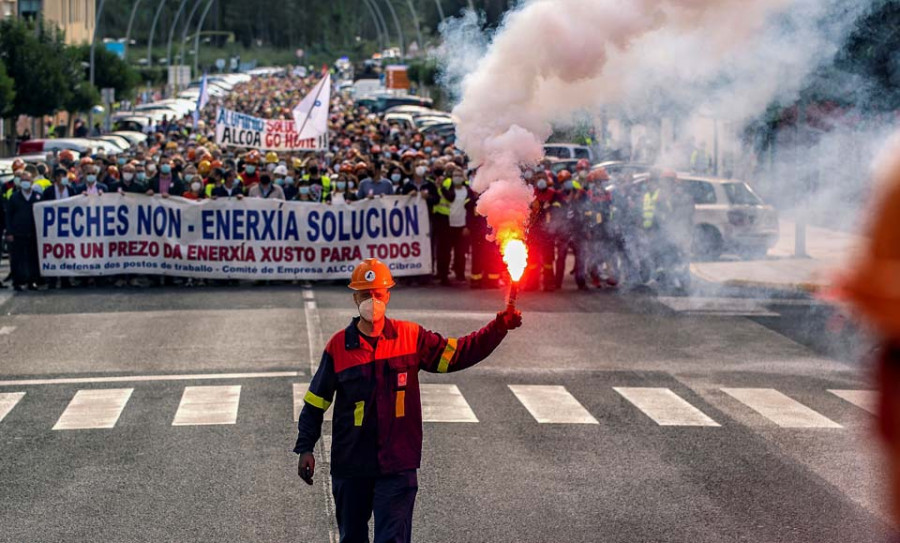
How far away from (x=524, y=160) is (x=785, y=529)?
11.5ft

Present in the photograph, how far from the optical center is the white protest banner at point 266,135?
3191 centimetres

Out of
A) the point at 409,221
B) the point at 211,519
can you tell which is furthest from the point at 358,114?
the point at 211,519

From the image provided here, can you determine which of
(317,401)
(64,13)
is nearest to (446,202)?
(317,401)

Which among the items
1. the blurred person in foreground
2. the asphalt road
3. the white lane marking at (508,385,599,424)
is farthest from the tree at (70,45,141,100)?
the blurred person in foreground

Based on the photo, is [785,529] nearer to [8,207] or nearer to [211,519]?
[211,519]

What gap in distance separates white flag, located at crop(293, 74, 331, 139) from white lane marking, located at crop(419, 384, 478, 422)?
59.5ft

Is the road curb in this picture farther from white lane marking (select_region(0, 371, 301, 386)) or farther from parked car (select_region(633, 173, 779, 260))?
white lane marking (select_region(0, 371, 301, 386))

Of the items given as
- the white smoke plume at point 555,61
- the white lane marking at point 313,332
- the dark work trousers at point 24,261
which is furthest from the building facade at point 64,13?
the white smoke plume at point 555,61

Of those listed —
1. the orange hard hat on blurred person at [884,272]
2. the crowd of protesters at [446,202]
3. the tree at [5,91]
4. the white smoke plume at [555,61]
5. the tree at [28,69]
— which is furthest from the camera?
the tree at [28,69]

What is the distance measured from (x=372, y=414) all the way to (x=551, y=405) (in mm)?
6630

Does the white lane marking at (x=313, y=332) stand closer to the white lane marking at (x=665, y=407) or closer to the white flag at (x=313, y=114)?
the white lane marking at (x=665, y=407)

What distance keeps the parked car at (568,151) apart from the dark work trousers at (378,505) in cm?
2981

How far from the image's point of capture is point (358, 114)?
62.3m

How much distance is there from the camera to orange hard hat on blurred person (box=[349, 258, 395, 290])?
7191 mm
